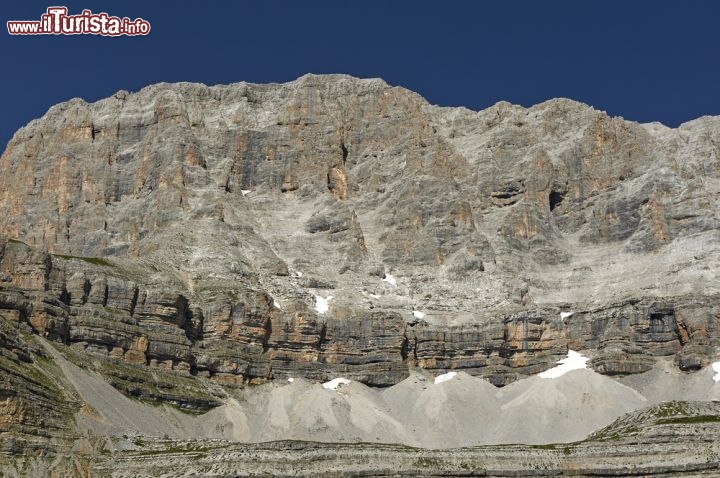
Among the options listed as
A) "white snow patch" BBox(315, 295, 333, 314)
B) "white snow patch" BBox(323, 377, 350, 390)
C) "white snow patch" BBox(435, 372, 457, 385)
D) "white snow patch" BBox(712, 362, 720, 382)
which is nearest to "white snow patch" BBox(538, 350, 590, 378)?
"white snow patch" BBox(435, 372, 457, 385)

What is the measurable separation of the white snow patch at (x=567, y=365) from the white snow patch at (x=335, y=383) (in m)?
31.0

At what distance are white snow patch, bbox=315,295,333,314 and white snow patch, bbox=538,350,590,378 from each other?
3830 cm

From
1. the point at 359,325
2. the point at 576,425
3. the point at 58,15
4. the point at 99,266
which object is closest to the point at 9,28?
the point at 58,15

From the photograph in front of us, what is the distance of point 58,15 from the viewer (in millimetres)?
143375

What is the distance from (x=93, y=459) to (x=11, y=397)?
11028 mm

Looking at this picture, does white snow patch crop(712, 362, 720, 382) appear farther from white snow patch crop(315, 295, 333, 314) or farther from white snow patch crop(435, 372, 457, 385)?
white snow patch crop(315, 295, 333, 314)

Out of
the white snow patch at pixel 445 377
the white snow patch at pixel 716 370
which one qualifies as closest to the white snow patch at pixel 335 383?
the white snow patch at pixel 445 377

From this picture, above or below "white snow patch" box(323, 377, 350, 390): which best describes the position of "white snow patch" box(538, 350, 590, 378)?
above

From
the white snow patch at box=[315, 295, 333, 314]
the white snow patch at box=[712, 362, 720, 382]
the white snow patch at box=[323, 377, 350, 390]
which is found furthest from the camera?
the white snow patch at box=[315, 295, 333, 314]

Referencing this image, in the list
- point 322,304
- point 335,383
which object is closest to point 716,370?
point 335,383

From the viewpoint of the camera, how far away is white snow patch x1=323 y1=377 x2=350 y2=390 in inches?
6983

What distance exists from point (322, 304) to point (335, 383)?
66.8 feet

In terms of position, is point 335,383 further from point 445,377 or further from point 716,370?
point 716,370

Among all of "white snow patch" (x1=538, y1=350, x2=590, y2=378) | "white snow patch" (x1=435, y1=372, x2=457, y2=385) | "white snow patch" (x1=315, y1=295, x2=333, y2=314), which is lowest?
"white snow patch" (x1=435, y1=372, x2=457, y2=385)
